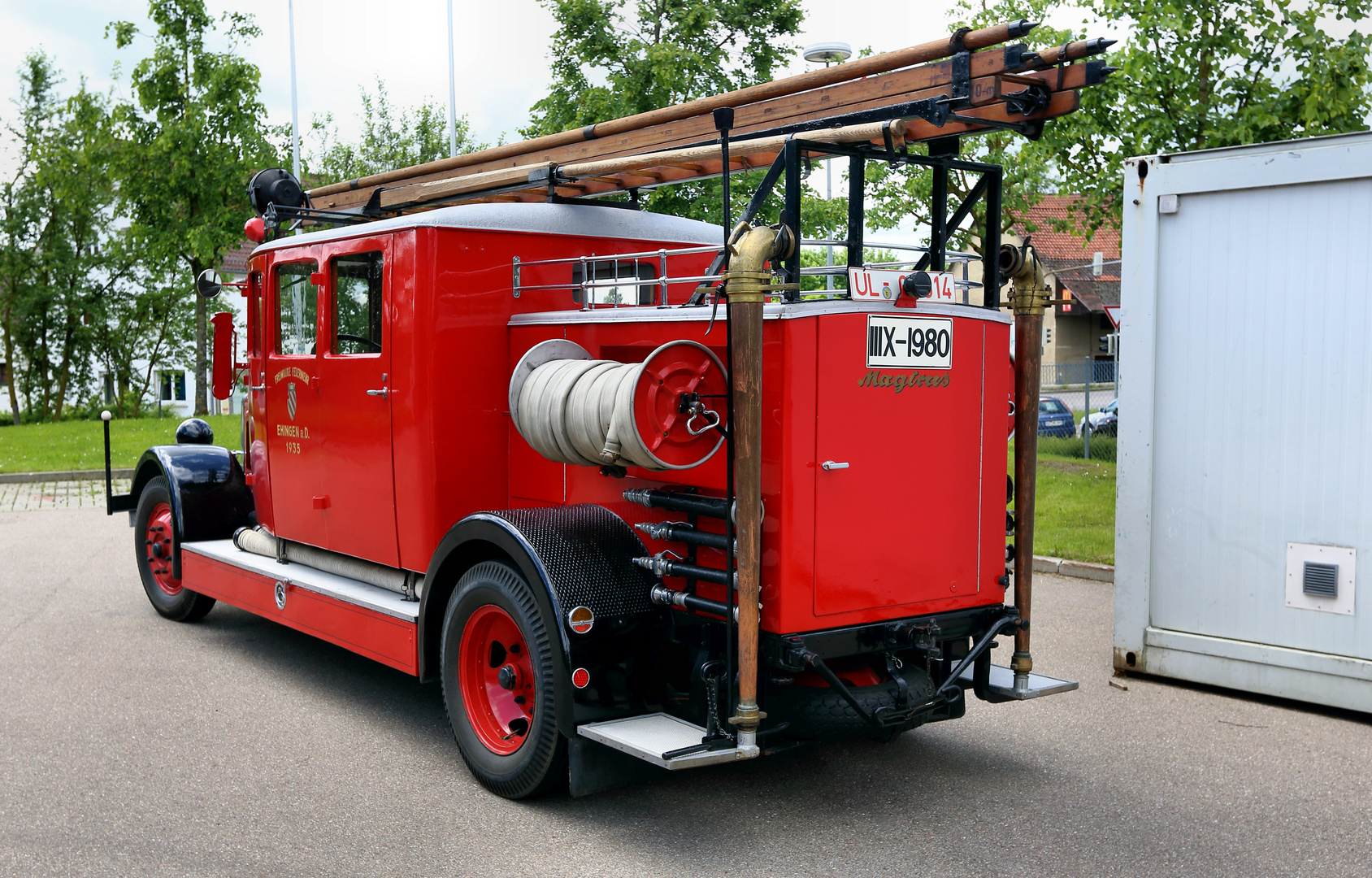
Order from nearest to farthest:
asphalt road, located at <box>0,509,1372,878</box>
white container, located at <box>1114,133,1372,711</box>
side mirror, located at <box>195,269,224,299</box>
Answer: asphalt road, located at <box>0,509,1372,878</box>, white container, located at <box>1114,133,1372,711</box>, side mirror, located at <box>195,269,224,299</box>

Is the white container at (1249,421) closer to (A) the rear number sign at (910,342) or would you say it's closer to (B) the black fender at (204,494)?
(A) the rear number sign at (910,342)

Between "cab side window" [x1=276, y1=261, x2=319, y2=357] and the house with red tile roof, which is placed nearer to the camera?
"cab side window" [x1=276, y1=261, x2=319, y2=357]

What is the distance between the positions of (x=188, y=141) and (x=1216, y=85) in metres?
18.1

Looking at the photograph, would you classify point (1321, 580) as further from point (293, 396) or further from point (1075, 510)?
point (1075, 510)

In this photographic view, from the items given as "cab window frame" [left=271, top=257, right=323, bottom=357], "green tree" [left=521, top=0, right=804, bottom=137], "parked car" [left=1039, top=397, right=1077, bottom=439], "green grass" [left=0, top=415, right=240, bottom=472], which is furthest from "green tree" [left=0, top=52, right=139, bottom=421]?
"cab window frame" [left=271, top=257, right=323, bottom=357]

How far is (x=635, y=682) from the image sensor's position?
183 inches

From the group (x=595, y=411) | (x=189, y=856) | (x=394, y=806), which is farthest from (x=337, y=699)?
(x=595, y=411)

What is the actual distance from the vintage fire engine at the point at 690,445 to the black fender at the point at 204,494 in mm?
1985

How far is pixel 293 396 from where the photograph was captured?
674cm

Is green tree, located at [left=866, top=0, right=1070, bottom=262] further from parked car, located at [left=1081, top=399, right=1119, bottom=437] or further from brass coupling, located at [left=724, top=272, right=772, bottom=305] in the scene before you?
brass coupling, located at [left=724, top=272, right=772, bottom=305]

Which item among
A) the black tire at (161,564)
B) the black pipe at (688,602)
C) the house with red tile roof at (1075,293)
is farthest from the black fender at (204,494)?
the house with red tile roof at (1075,293)

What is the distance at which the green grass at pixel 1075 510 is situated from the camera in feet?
34.3

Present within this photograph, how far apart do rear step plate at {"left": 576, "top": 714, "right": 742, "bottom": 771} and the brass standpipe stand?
4.99ft

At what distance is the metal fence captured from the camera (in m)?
16.3
